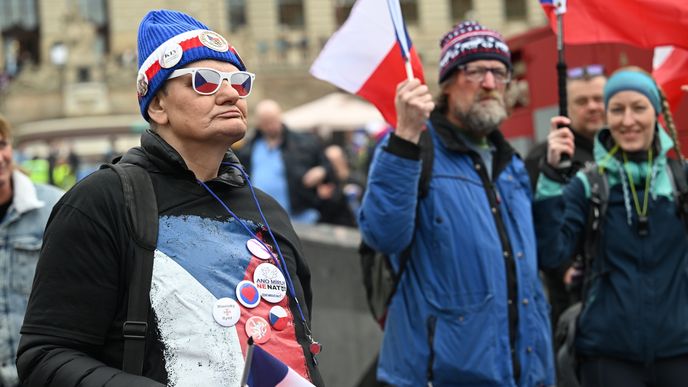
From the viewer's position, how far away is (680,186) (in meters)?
4.99

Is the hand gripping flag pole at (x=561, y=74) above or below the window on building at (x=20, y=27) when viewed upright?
below

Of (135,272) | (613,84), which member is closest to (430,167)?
(613,84)

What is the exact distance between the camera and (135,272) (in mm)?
2967

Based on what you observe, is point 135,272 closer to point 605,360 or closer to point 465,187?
point 465,187

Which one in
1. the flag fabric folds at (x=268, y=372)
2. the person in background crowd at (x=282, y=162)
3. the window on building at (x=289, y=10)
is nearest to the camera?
the flag fabric folds at (x=268, y=372)

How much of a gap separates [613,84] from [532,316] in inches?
48.5

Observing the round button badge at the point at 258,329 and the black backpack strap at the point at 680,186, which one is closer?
the round button badge at the point at 258,329

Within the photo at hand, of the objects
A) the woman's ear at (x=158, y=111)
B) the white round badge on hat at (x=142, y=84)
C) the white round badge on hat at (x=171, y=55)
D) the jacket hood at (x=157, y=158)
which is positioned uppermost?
the white round badge on hat at (x=171, y=55)

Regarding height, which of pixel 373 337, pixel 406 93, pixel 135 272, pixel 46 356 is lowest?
pixel 373 337

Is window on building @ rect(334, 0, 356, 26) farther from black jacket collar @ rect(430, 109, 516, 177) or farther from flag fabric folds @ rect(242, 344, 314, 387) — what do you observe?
flag fabric folds @ rect(242, 344, 314, 387)

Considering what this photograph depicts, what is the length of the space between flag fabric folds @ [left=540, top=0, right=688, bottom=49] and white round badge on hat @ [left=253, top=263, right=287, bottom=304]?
2.47 metres

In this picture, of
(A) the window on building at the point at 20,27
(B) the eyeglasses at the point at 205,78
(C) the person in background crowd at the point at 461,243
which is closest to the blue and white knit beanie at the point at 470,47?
(C) the person in background crowd at the point at 461,243

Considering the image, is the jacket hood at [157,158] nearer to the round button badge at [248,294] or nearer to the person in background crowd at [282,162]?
the round button badge at [248,294]

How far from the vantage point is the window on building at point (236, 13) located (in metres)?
57.5
